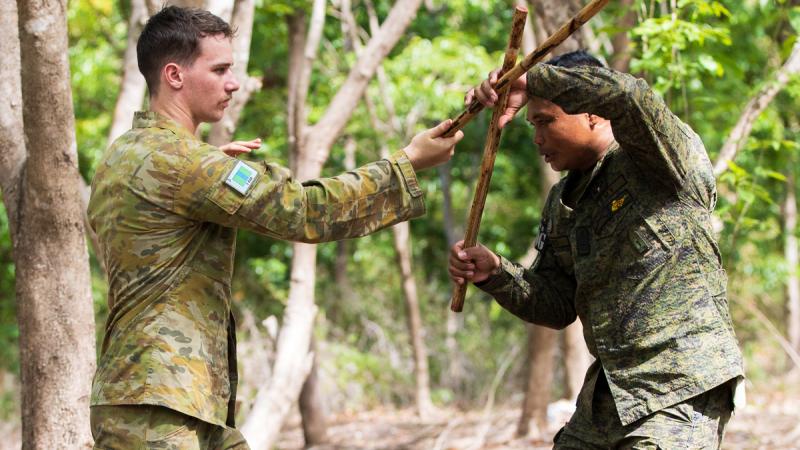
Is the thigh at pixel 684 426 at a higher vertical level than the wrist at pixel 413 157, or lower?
lower

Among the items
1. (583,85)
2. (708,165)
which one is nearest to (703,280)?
(708,165)

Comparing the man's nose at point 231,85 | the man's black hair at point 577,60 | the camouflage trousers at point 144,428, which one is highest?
the man's black hair at point 577,60

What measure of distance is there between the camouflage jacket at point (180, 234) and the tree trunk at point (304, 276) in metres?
3.53

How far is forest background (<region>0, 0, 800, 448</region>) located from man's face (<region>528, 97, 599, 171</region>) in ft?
5.66

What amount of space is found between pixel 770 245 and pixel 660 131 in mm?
13821

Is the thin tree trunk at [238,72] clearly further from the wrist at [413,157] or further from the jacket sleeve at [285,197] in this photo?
the jacket sleeve at [285,197]

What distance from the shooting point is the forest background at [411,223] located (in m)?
5.25

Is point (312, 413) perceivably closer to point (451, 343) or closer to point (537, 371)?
point (537, 371)

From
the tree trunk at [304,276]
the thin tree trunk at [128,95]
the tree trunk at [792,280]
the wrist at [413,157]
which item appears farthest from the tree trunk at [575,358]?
the tree trunk at [792,280]

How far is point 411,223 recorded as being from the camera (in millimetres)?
16609

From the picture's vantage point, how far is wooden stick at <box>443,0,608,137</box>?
2883 millimetres

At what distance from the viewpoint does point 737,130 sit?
569 cm

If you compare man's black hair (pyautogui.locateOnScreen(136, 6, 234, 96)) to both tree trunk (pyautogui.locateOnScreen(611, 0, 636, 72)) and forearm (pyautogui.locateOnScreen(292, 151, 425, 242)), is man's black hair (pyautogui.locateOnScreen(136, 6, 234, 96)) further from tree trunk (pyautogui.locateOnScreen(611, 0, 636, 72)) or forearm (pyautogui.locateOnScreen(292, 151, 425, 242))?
tree trunk (pyautogui.locateOnScreen(611, 0, 636, 72))

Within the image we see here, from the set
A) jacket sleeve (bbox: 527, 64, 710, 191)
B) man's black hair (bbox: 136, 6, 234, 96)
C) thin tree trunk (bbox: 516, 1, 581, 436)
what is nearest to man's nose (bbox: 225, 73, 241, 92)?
man's black hair (bbox: 136, 6, 234, 96)
